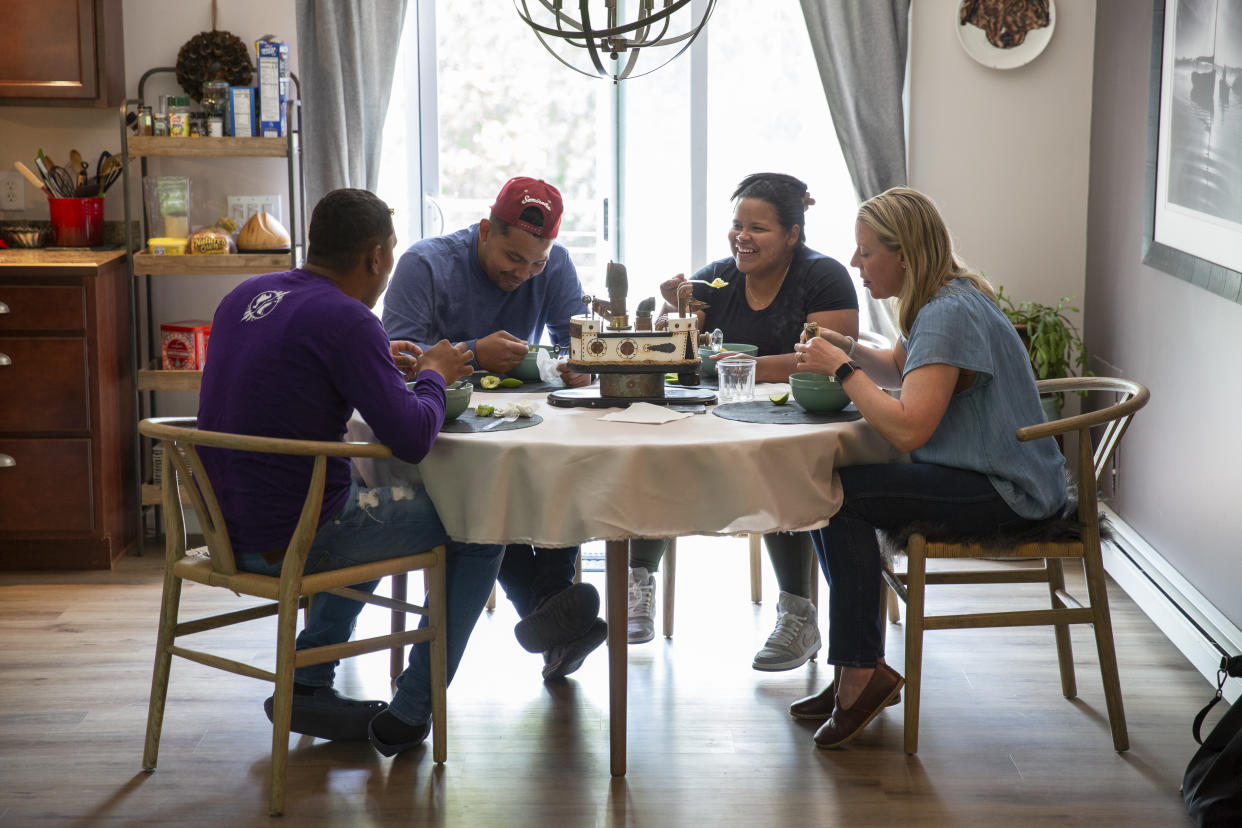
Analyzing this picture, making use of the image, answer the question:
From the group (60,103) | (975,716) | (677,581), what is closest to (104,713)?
(677,581)

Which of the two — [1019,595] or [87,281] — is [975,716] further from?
[87,281]

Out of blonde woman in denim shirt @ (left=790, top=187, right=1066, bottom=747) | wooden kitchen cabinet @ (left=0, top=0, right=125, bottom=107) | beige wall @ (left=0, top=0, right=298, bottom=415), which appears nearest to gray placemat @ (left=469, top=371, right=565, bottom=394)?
blonde woman in denim shirt @ (left=790, top=187, right=1066, bottom=747)

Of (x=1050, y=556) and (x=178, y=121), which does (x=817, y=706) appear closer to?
(x=1050, y=556)

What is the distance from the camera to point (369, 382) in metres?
2.25

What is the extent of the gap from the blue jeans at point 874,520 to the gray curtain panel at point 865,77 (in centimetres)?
196

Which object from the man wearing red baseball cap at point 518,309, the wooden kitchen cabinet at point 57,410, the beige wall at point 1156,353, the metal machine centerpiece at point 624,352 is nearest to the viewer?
the metal machine centerpiece at point 624,352

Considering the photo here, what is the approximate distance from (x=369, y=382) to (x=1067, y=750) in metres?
1.65

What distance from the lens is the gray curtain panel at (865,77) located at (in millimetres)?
4258

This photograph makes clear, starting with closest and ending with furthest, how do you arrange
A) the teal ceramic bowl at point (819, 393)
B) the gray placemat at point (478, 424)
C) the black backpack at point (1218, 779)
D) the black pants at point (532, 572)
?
the black backpack at point (1218, 779)
the gray placemat at point (478, 424)
the teal ceramic bowl at point (819, 393)
the black pants at point (532, 572)

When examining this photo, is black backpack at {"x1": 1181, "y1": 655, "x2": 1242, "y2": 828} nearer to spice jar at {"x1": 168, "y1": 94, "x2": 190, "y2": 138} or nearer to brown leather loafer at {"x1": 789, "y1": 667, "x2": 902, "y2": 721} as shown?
brown leather loafer at {"x1": 789, "y1": 667, "x2": 902, "y2": 721}

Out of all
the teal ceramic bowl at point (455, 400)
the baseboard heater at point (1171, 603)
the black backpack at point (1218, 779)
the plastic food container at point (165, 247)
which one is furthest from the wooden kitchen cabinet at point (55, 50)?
the black backpack at point (1218, 779)

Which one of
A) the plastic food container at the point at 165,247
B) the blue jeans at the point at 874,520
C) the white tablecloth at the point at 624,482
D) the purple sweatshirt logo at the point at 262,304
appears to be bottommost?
the blue jeans at the point at 874,520

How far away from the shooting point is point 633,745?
105 inches

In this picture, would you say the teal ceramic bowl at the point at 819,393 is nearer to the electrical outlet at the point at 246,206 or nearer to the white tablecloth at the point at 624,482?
the white tablecloth at the point at 624,482
